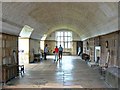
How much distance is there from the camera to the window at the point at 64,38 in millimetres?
40375

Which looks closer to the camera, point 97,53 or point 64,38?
point 97,53

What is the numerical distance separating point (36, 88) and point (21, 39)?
12.7m

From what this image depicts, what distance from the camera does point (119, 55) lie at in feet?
40.1

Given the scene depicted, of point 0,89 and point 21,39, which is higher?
point 21,39

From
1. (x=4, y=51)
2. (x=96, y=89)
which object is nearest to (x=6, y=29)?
(x=4, y=51)

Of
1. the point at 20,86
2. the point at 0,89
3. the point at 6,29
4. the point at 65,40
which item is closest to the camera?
the point at 0,89

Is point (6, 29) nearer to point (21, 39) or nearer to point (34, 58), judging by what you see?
point (21, 39)

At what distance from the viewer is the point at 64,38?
40.8 meters

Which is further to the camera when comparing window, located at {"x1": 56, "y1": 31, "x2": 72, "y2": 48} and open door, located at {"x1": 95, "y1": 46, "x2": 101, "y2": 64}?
window, located at {"x1": 56, "y1": 31, "x2": 72, "y2": 48}

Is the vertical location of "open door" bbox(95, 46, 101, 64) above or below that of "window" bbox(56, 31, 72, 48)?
below

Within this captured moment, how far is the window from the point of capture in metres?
40.4

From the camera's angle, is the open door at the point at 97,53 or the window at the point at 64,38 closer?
the open door at the point at 97,53

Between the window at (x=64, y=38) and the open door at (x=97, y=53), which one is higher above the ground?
the window at (x=64, y=38)

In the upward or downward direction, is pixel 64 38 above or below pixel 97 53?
above
